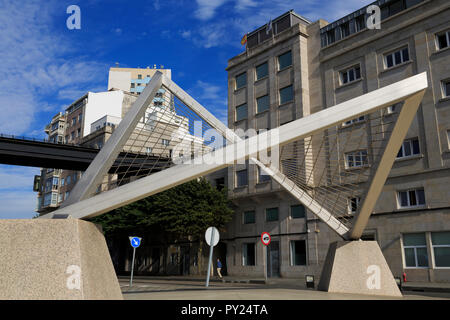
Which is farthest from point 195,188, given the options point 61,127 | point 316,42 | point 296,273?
point 61,127

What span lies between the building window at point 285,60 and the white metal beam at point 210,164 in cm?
2829

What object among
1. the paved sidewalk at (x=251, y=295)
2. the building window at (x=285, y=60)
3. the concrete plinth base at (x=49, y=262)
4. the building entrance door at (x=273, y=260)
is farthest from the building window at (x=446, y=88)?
the concrete plinth base at (x=49, y=262)

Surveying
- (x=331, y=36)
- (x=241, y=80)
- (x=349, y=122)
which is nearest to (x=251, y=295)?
(x=349, y=122)

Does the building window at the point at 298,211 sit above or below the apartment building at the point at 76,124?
below

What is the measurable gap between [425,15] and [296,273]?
20.7 metres

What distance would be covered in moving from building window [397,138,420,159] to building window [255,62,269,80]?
15808 millimetres

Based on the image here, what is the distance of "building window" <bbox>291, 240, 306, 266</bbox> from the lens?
1280 inches

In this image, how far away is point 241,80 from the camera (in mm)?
41469

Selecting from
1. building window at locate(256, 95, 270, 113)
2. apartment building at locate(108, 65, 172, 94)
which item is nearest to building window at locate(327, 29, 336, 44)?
building window at locate(256, 95, 270, 113)

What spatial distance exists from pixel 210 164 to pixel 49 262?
3669mm

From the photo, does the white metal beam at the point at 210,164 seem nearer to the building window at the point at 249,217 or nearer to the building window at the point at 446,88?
the building window at the point at 446,88

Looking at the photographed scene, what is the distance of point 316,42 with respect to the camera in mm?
35000

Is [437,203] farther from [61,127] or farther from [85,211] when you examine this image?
[61,127]

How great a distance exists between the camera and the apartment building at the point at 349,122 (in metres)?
25.5
